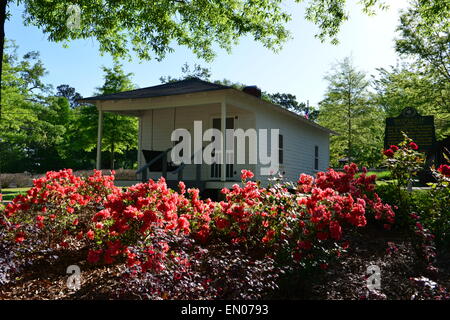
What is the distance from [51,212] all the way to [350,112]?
2098cm

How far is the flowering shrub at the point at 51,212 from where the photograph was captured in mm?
4723

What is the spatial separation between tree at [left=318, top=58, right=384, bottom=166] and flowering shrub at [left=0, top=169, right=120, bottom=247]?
755 inches

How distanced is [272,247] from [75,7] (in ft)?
27.5

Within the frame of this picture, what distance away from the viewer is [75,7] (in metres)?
9.30

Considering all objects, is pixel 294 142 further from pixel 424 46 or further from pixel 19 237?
pixel 19 237

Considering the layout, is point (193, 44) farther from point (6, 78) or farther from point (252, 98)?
point (6, 78)

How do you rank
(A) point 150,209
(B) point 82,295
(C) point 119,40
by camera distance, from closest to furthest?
(B) point 82,295, (A) point 150,209, (C) point 119,40

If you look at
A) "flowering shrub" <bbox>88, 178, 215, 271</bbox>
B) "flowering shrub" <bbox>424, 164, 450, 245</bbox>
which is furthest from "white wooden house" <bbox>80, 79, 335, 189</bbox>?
"flowering shrub" <bbox>88, 178, 215, 271</bbox>

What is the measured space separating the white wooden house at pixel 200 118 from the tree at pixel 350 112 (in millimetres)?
6850

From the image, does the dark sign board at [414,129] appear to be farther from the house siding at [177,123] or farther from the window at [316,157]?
the window at [316,157]

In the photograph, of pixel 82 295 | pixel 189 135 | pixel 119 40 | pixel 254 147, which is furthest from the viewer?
pixel 189 135

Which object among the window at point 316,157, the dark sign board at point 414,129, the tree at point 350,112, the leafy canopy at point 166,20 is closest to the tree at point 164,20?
the leafy canopy at point 166,20

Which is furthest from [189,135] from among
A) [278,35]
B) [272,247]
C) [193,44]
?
[272,247]

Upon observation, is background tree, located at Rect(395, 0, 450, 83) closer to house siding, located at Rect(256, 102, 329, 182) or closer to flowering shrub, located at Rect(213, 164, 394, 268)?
house siding, located at Rect(256, 102, 329, 182)
